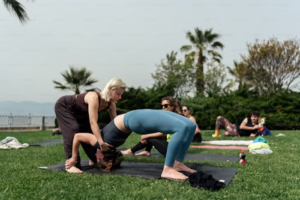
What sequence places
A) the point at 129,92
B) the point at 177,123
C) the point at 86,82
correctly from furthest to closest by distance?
1. the point at 86,82
2. the point at 129,92
3. the point at 177,123

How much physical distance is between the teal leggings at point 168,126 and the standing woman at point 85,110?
0.46 metres

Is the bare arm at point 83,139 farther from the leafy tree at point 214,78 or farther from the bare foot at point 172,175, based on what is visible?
the leafy tree at point 214,78

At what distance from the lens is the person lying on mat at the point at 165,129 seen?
136 inches

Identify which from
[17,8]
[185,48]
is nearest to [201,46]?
[185,48]

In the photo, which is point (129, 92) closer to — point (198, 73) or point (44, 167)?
point (198, 73)

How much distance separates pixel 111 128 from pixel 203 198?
1587mm

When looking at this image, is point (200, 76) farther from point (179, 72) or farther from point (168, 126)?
point (168, 126)

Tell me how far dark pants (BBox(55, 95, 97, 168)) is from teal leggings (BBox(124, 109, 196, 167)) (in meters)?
0.93

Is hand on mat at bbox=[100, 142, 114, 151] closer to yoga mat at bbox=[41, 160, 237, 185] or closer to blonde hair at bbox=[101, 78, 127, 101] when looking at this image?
yoga mat at bbox=[41, 160, 237, 185]

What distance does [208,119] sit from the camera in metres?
16.7

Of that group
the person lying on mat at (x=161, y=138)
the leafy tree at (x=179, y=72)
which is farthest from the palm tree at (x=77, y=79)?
the person lying on mat at (x=161, y=138)

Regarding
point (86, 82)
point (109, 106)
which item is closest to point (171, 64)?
point (86, 82)

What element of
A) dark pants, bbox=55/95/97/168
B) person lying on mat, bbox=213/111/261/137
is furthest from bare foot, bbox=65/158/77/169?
person lying on mat, bbox=213/111/261/137

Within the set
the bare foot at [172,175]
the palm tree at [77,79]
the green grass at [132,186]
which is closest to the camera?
the green grass at [132,186]
